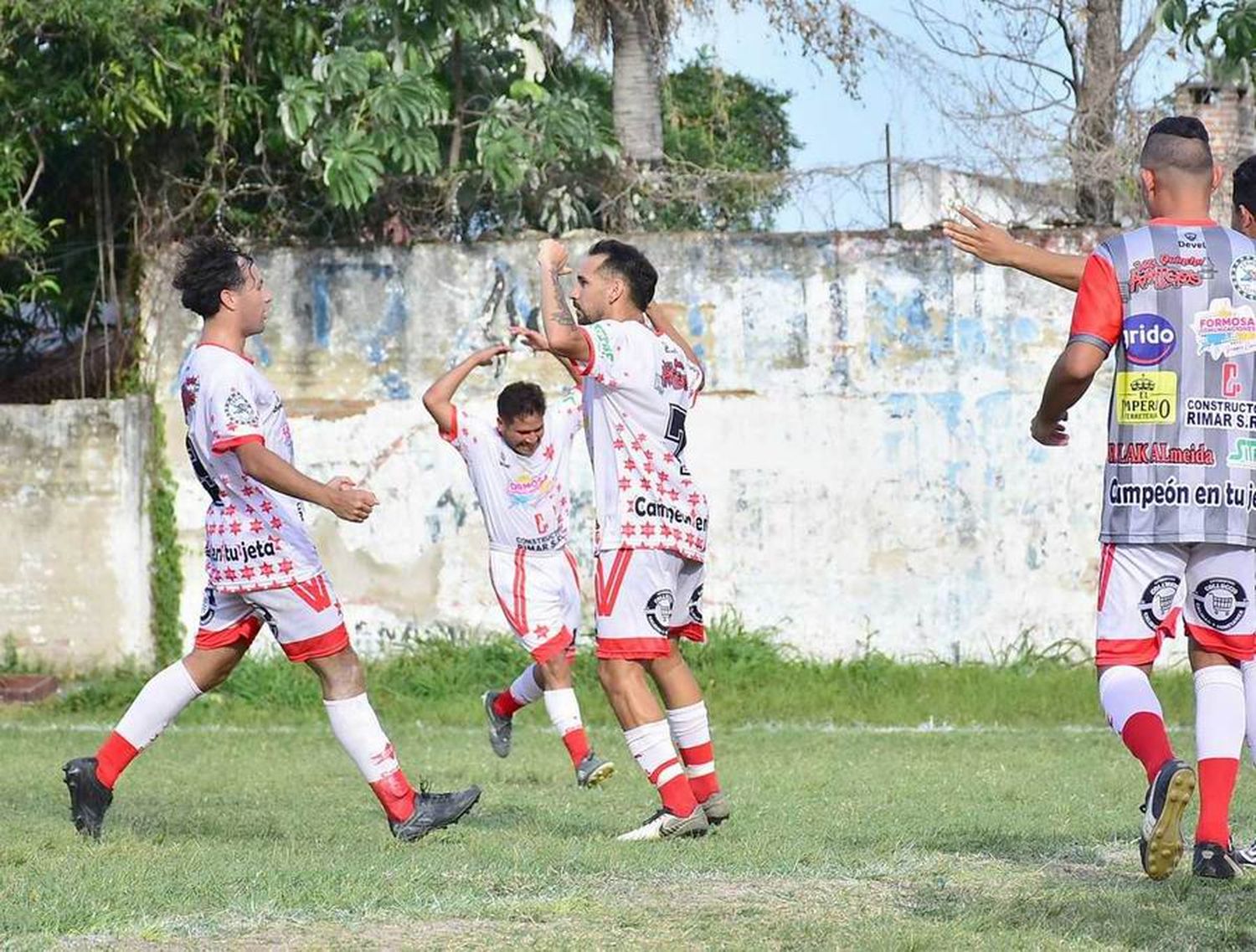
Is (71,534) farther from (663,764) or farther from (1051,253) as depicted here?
(1051,253)

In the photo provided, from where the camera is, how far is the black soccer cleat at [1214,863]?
600 cm

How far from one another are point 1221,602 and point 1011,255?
1.22 meters

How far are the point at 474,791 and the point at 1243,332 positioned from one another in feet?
10.0

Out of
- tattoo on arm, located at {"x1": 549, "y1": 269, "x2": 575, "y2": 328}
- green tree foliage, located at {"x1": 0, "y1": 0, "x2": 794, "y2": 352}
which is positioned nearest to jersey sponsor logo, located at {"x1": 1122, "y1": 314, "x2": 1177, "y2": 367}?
tattoo on arm, located at {"x1": 549, "y1": 269, "x2": 575, "y2": 328}

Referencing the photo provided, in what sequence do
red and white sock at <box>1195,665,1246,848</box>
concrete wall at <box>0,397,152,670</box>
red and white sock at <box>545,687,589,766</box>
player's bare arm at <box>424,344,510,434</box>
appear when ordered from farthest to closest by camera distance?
concrete wall at <box>0,397,152,670</box> → red and white sock at <box>545,687,589,766</box> → player's bare arm at <box>424,344,510,434</box> → red and white sock at <box>1195,665,1246,848</box>

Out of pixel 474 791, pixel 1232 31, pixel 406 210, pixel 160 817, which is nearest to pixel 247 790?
pixel 160 817

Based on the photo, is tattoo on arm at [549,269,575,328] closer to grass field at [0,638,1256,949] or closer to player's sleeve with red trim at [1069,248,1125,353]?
grass field at [0,638,1256,949]

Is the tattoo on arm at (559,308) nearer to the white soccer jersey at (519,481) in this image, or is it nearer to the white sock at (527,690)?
the white soccer jersey at (519,481)

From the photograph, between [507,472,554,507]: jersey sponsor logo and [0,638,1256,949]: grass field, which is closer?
[0,638,1256,949]: grass field

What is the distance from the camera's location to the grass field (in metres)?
5.33

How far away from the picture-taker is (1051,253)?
21.7 ft

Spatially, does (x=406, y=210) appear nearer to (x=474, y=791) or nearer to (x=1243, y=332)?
(x=474, y=791)

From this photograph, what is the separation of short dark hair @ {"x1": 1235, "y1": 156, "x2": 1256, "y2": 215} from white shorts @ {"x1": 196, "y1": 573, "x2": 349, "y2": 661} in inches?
129

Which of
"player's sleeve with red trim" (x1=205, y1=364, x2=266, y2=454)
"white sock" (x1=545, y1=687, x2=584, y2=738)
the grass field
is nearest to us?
the grass field
